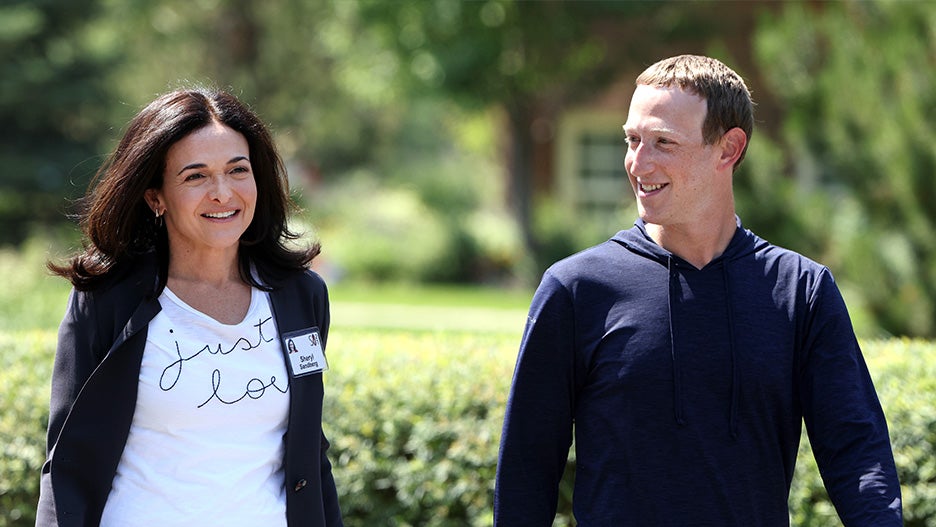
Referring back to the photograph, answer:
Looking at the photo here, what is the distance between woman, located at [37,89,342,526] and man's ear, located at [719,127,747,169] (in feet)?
3.88

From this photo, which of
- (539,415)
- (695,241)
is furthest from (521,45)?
(539,415)

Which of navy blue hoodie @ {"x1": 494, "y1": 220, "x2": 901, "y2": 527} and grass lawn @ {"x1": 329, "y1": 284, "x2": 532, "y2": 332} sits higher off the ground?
navy blue hoodie @ {"x1": 494, "y1": 220, "x2": 901, "y2": 527}

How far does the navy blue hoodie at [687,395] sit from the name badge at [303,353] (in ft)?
1.84

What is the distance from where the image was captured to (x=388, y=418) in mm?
4406

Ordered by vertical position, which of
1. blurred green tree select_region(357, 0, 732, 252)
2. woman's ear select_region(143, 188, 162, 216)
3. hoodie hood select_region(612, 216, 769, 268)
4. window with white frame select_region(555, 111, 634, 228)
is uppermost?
blurred green tree select_region(357, 0, 732, 252)

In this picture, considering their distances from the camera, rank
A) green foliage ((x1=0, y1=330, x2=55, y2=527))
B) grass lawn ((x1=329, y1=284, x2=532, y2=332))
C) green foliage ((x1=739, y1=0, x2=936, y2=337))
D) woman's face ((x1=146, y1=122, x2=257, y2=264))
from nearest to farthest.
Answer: woman's face ((x1=146, y1=122, x2=257, y2=264)) → green foliage ((x1=0, y1=330, x2=55, y2=527)) → green foliage ((x1=739, y1=0, x2=936, y2=337)) → grass lawn ((x1=329, y1=284, x2=532, y2=332))

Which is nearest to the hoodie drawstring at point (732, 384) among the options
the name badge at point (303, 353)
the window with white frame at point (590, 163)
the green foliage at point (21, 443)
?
the name badge at point (303, 353)

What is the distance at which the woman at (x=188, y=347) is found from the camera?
2717 millimetres

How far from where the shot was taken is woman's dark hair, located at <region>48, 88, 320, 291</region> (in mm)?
2869

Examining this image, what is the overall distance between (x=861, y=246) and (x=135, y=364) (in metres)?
7.65

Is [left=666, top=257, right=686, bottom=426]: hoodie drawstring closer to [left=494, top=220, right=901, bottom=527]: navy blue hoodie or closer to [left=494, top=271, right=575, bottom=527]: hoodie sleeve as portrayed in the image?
[left=494, top=220, right=901, bottom=527]: navy blue hoodie

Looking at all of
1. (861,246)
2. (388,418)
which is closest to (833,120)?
(861,246)

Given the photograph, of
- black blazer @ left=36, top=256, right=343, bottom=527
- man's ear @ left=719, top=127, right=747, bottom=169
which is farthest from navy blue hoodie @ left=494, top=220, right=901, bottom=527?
black blazer @ left=36, top=256, right=343, bottom=527

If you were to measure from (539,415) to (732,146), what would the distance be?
825mm
